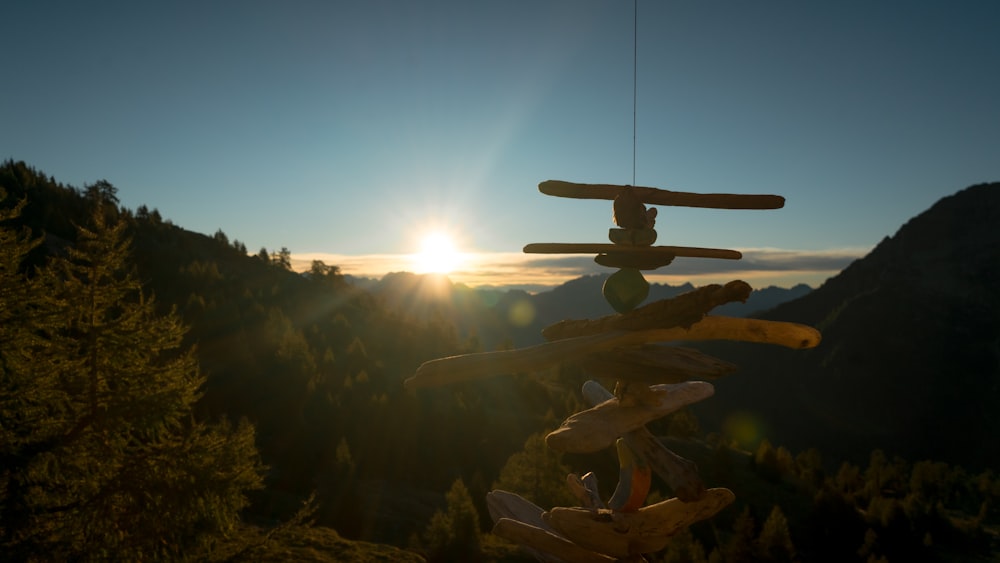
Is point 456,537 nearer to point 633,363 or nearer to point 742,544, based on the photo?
point 742,544

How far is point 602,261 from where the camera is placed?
5.77 meters

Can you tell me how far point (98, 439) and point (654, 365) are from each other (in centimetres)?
1167

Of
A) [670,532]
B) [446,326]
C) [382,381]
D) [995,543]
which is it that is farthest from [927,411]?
[670,532]

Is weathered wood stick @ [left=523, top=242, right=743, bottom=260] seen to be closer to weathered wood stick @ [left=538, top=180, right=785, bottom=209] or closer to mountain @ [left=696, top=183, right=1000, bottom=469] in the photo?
weathered wood stick @ [left=538, top=180, right=785, bottom=209]

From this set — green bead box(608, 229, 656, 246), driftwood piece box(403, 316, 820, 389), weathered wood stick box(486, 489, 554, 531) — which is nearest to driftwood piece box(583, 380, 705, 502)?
driftwood piece box(403, 316, 820, 389)

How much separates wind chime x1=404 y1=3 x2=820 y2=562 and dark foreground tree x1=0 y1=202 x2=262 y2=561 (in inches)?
345

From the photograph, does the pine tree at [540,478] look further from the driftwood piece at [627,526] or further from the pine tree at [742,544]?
the driftwood piece at [627,526]

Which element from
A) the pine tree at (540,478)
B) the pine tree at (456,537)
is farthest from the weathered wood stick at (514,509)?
the pine tree at (540,478)

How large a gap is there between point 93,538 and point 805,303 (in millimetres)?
185715

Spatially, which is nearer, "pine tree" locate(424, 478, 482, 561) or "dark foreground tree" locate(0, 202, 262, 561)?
"dark foreground tree" locate(0, 202, 262, 561)

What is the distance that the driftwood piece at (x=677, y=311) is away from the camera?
4613 millimetres

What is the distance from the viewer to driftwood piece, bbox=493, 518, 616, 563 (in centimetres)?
593

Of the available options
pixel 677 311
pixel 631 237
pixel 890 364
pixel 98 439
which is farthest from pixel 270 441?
pixel 890 364

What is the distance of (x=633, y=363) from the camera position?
5.44 metres
